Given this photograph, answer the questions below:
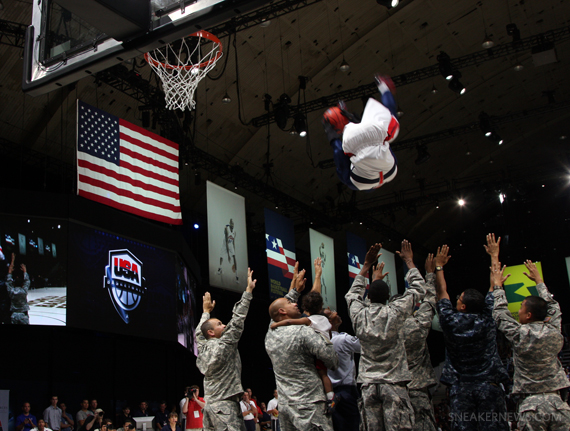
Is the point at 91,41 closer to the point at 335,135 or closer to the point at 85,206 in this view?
the point at 335,135

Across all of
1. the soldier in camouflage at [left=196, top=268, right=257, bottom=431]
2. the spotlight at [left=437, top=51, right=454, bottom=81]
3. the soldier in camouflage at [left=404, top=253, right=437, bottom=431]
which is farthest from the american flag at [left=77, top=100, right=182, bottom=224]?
the soldier in camouflage at [left=404, top=253, right=437, bottom=431]

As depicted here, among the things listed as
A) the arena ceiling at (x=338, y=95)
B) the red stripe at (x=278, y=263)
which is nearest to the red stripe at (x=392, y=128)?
the arena ceiling at (x=338, y=95)

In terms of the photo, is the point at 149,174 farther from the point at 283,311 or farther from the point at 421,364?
the point at 421,364

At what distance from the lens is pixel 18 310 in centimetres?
919

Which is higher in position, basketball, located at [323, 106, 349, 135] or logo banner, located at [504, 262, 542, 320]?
basketball, located at [323, 106, 349, 135]

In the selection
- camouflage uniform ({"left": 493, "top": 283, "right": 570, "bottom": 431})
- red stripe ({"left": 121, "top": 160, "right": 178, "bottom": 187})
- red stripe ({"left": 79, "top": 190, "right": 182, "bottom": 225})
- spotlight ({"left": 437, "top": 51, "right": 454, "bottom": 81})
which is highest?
spotlight ({"left": 437, "top": 51, "right": 454, "bottom": 81})

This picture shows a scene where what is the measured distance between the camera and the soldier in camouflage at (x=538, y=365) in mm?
3906

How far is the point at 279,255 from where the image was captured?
1384 centimetres

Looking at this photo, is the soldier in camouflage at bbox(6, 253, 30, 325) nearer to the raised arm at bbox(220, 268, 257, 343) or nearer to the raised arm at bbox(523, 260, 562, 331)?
the raised arm at bbox(220, 268, 257, 343)

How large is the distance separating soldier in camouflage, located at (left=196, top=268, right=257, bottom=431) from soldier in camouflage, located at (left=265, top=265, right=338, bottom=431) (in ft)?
2.25

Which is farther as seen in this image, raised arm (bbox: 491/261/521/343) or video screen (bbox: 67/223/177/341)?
video screen (bbox: 67/223/177/341)

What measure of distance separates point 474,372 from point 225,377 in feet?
6.22

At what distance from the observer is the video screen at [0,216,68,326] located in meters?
9.19

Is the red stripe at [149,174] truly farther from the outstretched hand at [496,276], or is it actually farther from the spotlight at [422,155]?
the spotlight at [422,155]
